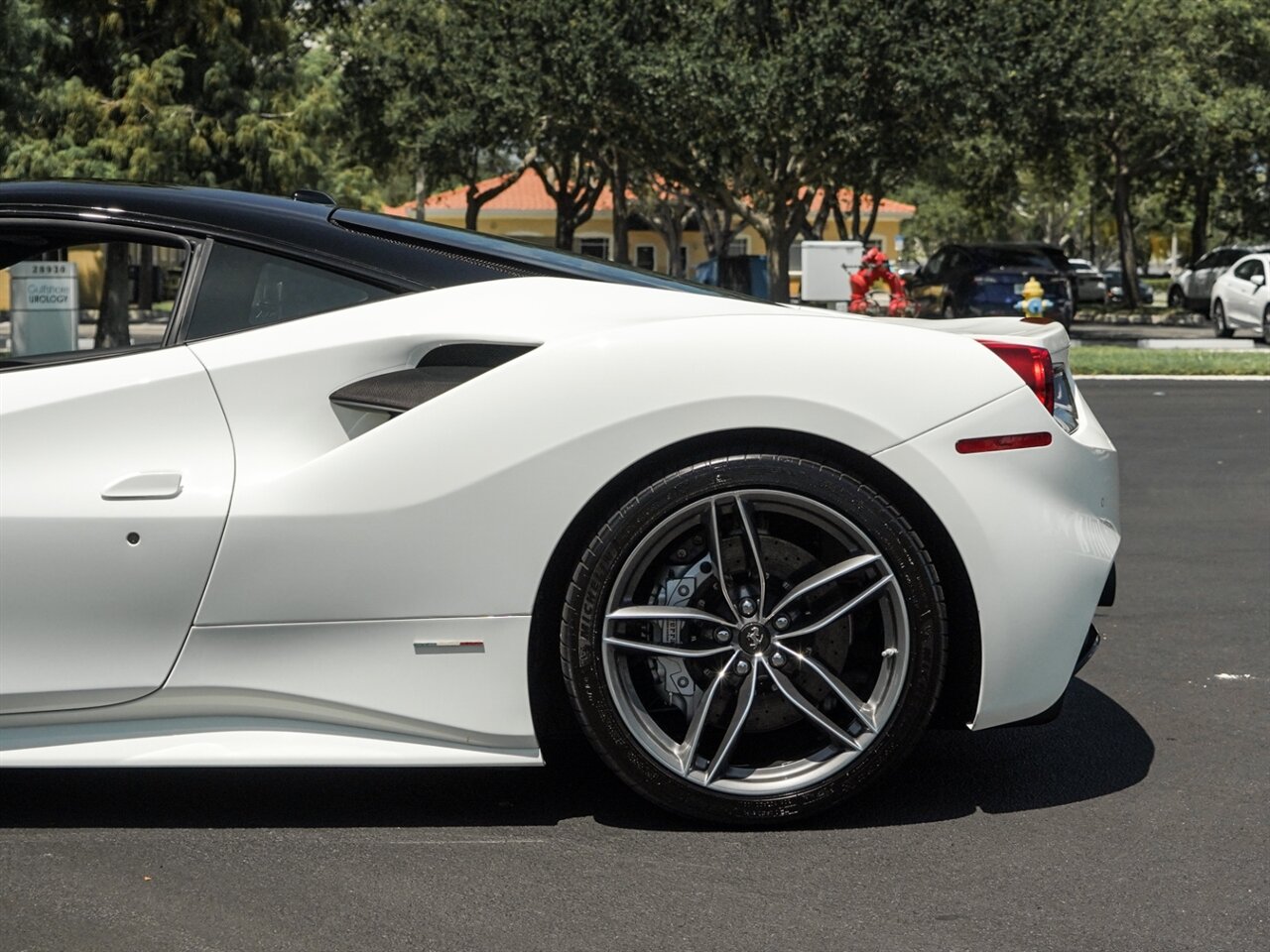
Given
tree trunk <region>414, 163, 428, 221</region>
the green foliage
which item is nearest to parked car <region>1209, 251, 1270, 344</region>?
the green foliage

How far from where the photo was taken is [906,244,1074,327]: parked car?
94.9 ft

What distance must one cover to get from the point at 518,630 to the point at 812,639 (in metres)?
0.63

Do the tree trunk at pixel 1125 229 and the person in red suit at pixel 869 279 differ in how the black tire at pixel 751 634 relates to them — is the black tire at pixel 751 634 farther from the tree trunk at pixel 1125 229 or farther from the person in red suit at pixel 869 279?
the tree trunk at pixel 1125 229

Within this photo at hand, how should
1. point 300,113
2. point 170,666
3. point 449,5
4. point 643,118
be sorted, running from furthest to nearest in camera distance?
point 449,5, point 643,118, point 300,113, point 170,666

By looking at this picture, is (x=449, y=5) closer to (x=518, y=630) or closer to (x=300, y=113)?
(x=300, y=113)

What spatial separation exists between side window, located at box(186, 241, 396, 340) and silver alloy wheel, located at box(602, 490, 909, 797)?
0.82 metres

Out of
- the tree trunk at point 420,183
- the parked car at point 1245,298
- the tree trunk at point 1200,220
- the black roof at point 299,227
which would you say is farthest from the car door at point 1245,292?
the black roof at point 299,227

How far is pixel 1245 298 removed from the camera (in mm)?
26734

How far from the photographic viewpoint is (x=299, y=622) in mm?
3371

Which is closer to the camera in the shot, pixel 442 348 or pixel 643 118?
pixel 442 348

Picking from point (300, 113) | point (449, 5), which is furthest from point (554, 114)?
point (449, 5)

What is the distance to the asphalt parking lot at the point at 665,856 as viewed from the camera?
302cm

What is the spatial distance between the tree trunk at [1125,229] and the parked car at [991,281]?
1411cm

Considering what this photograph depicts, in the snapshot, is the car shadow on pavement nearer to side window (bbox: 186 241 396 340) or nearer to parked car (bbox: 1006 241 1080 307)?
side window (bbox: 186 241 396 340)
